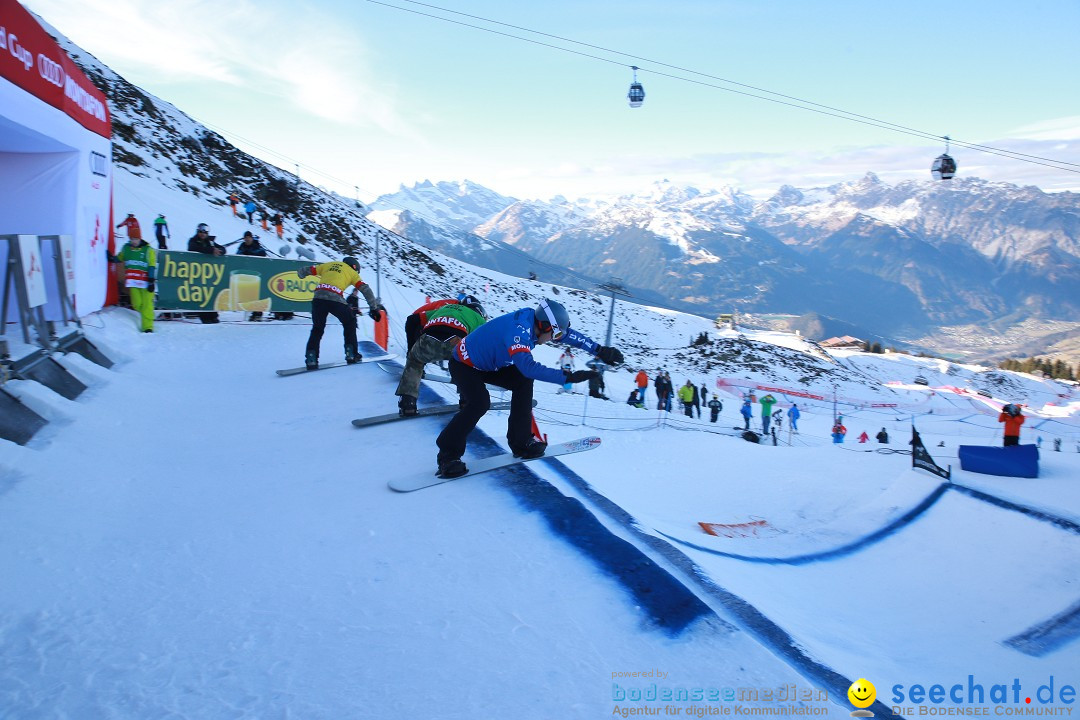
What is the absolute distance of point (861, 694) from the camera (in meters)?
2.62

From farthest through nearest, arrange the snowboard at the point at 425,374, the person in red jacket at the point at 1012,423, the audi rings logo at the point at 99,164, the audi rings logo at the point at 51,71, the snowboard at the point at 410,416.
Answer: the person in red jacket at the point at 1012,423
the audi rings logo at the point at 99,164
the snowboard at the point at 425,374
the audi rings logo at the point at 51,71
the snowboard at the point at 410,416

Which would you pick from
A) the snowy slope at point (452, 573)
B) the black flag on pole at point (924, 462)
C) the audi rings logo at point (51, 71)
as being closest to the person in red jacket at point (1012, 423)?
the snowy slope at point (452, 573)

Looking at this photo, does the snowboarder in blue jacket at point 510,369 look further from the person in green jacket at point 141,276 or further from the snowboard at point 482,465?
the person in green jacket at point 141,276

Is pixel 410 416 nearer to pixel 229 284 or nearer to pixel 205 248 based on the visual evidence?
pixel 229 284

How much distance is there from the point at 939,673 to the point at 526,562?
8.22ft

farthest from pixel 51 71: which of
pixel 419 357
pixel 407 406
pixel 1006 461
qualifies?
pixel 1006 461

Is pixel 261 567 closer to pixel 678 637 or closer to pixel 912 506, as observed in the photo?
pixel 678 637

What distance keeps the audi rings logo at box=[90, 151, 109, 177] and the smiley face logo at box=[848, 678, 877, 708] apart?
13451 millimetres

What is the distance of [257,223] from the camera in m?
35.5

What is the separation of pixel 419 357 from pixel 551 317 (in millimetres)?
2474

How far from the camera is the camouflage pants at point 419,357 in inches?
270

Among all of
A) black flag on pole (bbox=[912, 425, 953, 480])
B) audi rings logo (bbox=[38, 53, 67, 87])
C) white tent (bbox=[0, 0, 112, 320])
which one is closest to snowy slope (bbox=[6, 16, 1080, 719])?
black flag on pole (bbox=[912, 425, 953, 480])

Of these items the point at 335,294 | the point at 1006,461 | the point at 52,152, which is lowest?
the point at 1006,461

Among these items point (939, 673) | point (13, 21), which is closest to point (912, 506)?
point (939, 673)
